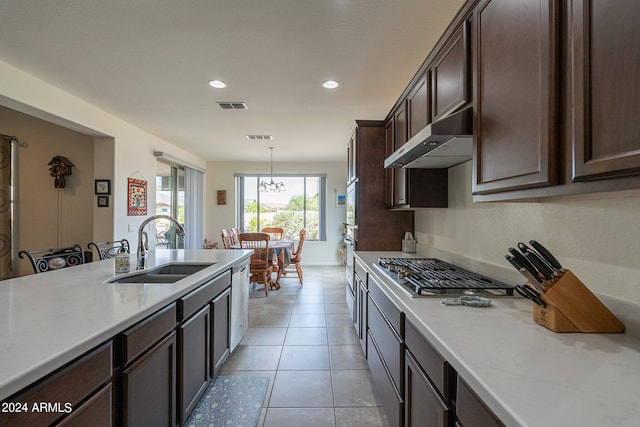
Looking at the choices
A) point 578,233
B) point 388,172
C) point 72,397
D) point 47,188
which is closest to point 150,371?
point 72,397

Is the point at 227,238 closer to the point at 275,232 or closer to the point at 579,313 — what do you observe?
the point at 275,232

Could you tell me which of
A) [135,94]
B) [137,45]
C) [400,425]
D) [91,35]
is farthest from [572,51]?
[135,94]

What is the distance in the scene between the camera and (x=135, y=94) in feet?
10.3

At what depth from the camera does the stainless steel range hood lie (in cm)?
138

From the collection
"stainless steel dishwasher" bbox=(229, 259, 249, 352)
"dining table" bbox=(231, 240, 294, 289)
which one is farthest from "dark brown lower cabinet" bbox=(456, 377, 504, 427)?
"dining table" bbox=(231, 240, 294, 289)

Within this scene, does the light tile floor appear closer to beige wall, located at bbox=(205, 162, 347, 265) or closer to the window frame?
beige wall, located at bbox=(205, 162, 347, 265)

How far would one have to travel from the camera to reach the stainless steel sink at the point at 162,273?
1.85 metres

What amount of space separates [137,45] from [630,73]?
2.78 m

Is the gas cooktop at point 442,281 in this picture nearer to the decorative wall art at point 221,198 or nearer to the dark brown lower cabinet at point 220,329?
the dark brown lower cabinet at point 220,329

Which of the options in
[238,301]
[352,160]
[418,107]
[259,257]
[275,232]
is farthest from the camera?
[275,232]

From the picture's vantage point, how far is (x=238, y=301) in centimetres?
266

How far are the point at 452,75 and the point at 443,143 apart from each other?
0.39 metres

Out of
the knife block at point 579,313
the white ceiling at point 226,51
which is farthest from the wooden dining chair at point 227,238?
the knife block at point 579,313

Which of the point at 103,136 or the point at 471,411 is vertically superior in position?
the point at 103,136
